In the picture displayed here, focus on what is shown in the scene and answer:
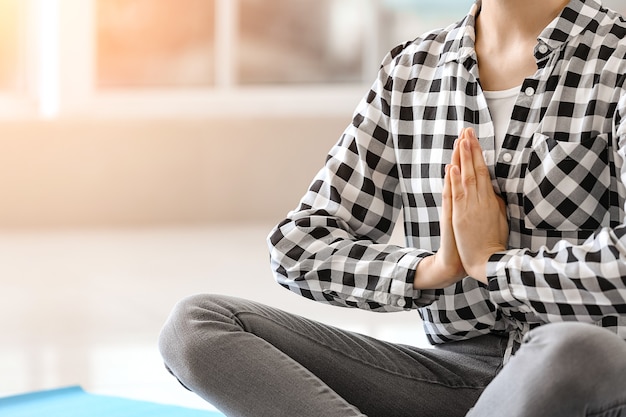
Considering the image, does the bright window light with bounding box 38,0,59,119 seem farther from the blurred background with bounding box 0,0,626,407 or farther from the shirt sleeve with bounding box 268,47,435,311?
the shirt sleeve with bounding box 268,47,435,311

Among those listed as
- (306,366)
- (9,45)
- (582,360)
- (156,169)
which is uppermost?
(9,45)

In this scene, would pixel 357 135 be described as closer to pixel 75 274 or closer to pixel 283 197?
pixel 75 274

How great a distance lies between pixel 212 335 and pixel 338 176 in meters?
0.36

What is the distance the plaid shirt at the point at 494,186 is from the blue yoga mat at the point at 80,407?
0.57 meters

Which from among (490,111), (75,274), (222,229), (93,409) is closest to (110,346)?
(93,409)

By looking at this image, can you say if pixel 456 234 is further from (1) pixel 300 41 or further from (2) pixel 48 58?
(1) pixel 300 41

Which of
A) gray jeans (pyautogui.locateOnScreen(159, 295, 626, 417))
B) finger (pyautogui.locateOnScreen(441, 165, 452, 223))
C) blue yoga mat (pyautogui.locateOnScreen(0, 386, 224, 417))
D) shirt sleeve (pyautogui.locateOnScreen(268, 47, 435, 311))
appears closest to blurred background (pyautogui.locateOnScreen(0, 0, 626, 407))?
blue yoga mat (pyautogui.locateOnScreen(0, 386, 224, 417))

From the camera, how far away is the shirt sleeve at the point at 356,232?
1530 mm

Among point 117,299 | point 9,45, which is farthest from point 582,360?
point 9,45

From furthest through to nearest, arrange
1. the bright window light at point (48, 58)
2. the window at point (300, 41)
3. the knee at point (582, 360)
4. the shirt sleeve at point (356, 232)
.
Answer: the window at point (300, 41) < the bright window light at point (48, 58) < the shirt sleeve at point (356, 232) < the knee at point (582, 360)

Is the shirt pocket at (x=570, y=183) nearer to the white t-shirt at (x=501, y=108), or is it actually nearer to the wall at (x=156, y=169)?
the white t-shirt at (x=501, y=108)

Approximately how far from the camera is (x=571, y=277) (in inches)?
51.8

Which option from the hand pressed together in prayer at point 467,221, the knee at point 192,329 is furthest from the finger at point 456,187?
the knee at point 192,329

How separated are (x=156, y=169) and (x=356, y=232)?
3.24m
